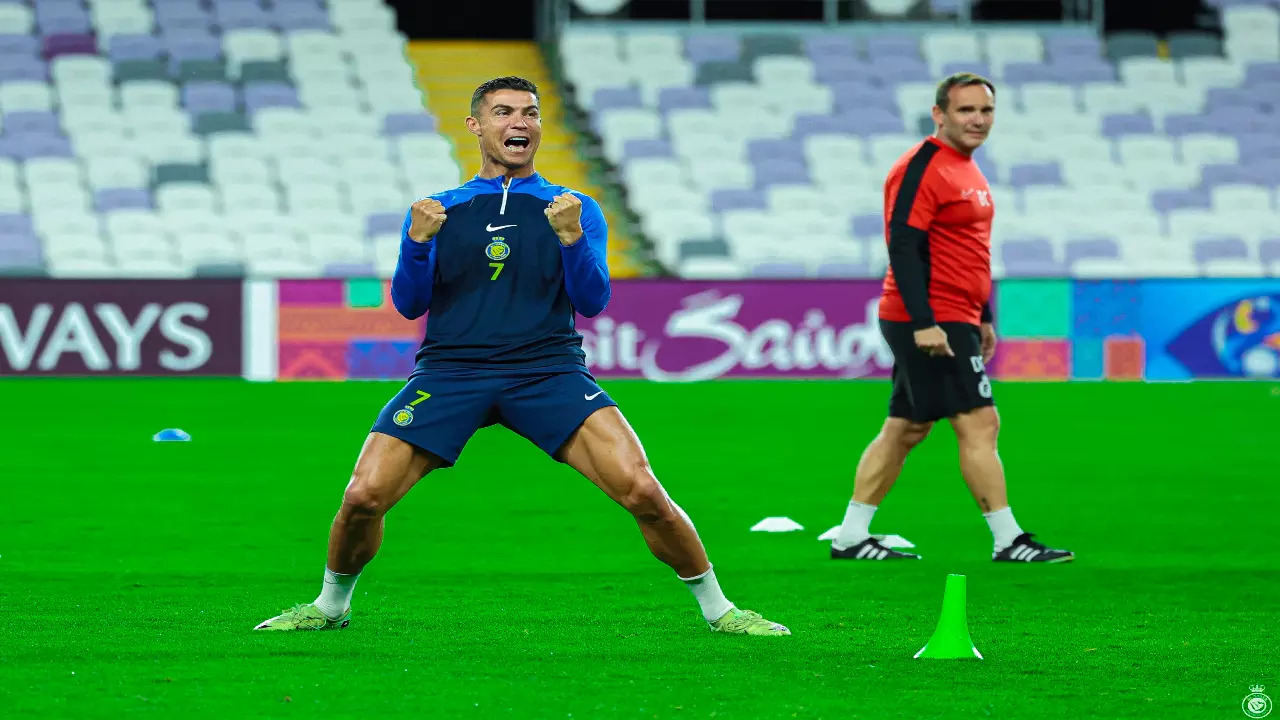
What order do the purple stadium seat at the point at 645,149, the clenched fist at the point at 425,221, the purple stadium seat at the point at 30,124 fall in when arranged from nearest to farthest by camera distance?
the clenched fist at the point at 425,221
the purple stadium seat at the point at 30,124
the purple stadium seat at the point at 645,149

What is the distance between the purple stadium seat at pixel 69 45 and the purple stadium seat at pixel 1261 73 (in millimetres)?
15787

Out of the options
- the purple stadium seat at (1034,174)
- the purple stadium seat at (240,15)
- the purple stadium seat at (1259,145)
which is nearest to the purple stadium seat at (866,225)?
the purple stadium seat at (1034,174)

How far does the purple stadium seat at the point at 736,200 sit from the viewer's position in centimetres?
2505

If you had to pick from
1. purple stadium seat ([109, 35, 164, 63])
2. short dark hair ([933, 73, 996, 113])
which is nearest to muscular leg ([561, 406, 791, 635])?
short dark hair ([933, 73, 996, 113])

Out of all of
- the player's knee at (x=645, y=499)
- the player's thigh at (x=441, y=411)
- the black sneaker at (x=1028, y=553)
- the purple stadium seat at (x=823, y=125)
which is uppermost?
the player's thigh at (x=441, y=411)

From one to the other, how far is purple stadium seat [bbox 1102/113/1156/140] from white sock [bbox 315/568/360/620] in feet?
71.6

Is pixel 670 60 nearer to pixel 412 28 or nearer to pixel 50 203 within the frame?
pixel 412 28

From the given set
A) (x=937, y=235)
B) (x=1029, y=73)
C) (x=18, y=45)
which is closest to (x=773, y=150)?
(x=1029, y=73)

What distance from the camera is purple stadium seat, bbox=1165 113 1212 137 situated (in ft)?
88.6

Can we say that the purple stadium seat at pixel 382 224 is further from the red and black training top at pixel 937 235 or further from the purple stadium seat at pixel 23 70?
the red and black training top at pixel 937 235

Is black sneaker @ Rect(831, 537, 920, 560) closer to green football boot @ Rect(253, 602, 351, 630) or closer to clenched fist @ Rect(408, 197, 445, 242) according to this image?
green football boot @ Rect(253, 602, 351, 630)

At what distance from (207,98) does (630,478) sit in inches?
807

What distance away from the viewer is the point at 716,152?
25.9 metres

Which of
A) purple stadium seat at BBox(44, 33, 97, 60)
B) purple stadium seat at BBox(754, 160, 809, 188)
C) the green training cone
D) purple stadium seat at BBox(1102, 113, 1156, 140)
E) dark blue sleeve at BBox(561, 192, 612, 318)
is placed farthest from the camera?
purple stadium seat at BBox(1102, 113, 1156, 140)
